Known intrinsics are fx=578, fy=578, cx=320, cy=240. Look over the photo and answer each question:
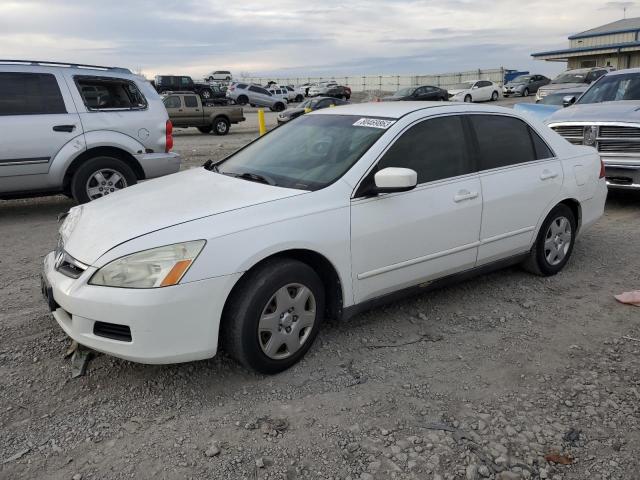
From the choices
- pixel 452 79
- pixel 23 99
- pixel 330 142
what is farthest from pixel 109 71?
pixel 452 79

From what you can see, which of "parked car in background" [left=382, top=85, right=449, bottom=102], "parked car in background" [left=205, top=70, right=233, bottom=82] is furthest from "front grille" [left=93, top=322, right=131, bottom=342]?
"parked car in background" [left=205, top=70, right=233, bottom=82]

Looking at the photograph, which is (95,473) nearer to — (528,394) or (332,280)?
(332,280)

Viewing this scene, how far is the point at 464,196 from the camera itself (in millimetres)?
4137

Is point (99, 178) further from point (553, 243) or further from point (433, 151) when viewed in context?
point (553, 243)

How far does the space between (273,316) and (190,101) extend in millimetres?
20218

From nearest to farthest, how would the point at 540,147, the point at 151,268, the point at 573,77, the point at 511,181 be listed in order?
the point at 151,268
the point at 511,181
the point at 540,147
the point at 573,77

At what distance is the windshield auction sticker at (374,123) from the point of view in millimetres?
3979

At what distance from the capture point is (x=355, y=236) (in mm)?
3562

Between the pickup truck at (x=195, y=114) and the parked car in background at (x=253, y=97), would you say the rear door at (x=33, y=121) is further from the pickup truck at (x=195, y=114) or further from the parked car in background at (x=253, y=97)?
the parked car in background at (x=253, y=97)

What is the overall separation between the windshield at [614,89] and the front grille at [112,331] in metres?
8.03

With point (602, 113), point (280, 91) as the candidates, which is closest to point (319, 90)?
point (280, 91)

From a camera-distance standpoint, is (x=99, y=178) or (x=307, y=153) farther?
(x=99, y=178)

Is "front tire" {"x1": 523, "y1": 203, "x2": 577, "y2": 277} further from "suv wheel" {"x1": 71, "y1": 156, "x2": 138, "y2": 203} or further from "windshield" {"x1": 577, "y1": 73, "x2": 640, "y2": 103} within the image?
"suv wheel" {"x1": 71, "y1": 156, "x2": 138, "y2": 203}

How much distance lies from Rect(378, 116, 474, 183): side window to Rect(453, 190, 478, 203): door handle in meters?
0.14
